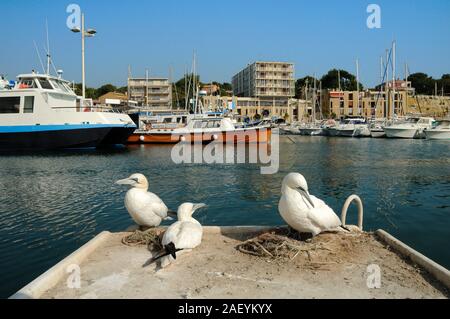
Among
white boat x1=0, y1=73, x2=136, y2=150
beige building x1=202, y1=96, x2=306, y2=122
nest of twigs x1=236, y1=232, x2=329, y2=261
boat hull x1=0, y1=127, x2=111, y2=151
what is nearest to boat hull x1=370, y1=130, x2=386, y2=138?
white boat x1=0, y1=73, x2=136, y2=150

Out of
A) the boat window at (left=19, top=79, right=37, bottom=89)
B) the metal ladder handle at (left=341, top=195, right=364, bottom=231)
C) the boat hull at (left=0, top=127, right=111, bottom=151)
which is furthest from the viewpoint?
the boat window at (left=19, top=79, right=37, bottom=89)

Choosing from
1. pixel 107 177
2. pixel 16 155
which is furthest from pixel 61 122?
pixel 107 177

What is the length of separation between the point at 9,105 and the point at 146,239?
31262 millimetres

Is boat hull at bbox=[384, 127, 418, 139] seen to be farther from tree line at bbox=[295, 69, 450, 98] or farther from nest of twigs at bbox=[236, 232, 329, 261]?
tree line at bbox=[295, 69, 450, 98]

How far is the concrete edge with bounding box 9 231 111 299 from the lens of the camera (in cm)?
441

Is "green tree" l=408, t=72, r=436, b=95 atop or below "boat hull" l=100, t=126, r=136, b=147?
atop

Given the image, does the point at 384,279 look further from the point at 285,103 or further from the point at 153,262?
the point at 285,103

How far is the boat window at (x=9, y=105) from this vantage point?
32.3 metres

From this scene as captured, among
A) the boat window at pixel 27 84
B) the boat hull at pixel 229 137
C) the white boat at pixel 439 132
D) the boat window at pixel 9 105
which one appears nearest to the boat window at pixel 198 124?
the boat hull at pixel 229 137

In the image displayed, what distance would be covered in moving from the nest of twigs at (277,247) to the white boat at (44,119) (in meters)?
28.5

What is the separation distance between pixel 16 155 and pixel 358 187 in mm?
26337

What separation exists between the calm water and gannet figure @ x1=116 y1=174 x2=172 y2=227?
7.30ft

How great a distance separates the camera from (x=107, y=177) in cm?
1997

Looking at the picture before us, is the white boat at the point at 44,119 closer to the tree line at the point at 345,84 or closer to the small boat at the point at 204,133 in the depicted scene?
the small boat at the point at 204,133
